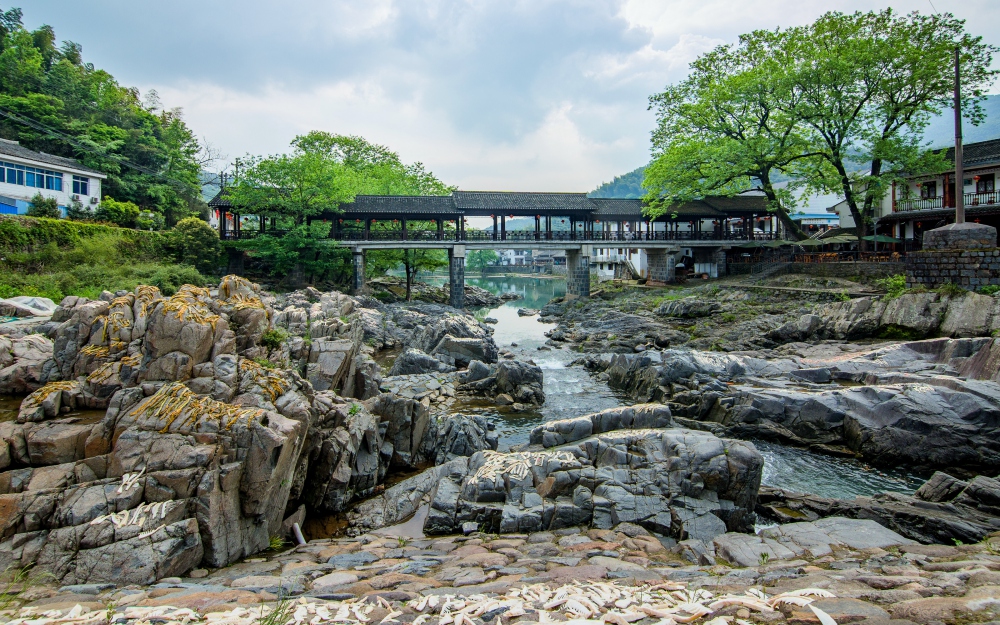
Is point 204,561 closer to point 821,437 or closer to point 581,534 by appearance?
point 581,534

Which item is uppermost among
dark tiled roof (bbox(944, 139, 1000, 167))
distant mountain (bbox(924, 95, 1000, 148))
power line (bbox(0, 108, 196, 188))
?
distant mountain (bbox(924, 95, 1000, 148))

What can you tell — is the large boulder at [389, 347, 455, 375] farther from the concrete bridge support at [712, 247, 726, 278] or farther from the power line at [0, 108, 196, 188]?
the concrete bridge support at [712, 247, 726, 278]

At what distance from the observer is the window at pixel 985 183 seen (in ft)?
111

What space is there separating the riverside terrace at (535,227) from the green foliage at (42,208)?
977cm

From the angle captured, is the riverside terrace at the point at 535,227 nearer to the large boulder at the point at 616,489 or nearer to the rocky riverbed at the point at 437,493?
the rocky riverbed at the point at 437,493

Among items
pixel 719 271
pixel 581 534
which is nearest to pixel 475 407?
pixel 581 534

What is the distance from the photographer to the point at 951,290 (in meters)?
19.4

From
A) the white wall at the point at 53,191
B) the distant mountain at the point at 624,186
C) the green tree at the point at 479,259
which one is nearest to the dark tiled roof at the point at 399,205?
the white wall at the point at 53,191

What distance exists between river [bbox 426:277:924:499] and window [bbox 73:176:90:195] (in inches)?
1190

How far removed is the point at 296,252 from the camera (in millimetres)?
36125

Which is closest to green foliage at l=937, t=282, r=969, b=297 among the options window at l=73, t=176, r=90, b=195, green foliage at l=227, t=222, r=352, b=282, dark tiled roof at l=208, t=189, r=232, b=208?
green foliage at l=227, t=222, r=352, b=282

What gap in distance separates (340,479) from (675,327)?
22603mm

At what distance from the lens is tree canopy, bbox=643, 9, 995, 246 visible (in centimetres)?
2992

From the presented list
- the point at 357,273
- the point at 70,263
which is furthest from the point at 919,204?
the point at 70,263
